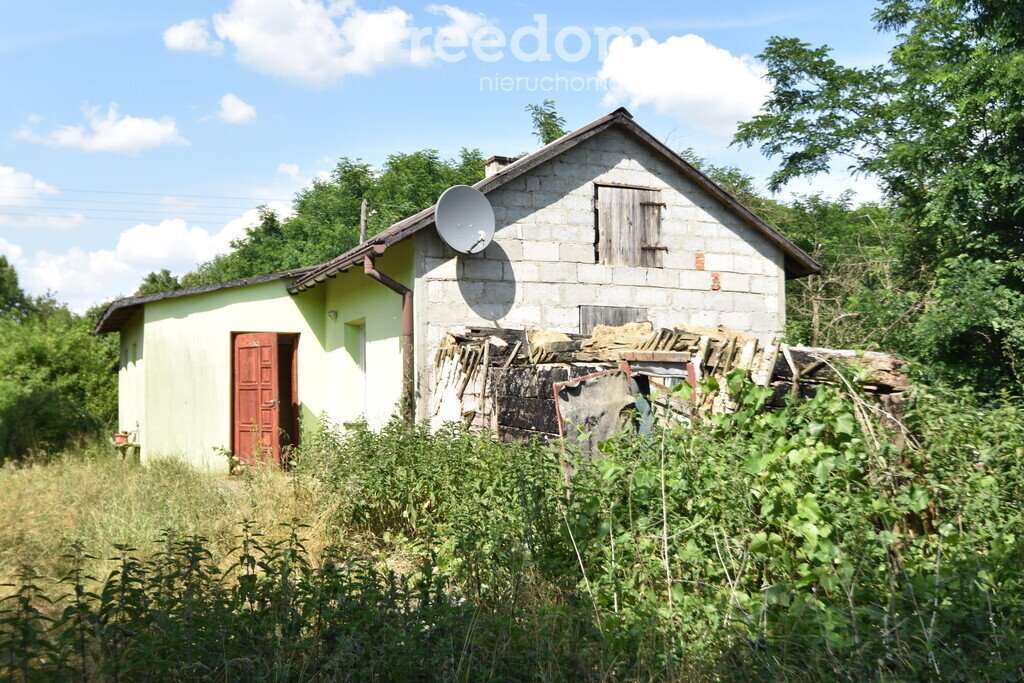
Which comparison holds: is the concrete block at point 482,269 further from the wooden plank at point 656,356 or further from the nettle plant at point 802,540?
the nettle plant at point 802,540

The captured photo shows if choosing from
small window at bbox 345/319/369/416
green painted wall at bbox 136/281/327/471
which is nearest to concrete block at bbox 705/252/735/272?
small window at bbox 345/319/369/416

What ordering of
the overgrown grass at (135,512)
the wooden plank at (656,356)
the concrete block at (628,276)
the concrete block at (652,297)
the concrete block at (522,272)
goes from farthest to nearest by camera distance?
the concrete block at (652,297) → the concrete block at (628,276) → the concrete block at (522,272) → the wooden plank at (656,356) → the overgrown grass at (135,512)

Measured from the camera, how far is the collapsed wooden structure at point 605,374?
6715 millimetres

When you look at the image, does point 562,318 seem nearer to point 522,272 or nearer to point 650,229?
point 522,272

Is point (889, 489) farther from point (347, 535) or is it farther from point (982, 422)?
point (347, 535)

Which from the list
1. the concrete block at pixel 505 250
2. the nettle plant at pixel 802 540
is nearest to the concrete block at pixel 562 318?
the concrete block at pixel 505 250

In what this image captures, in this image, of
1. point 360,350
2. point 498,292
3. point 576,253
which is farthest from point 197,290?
point 576,253

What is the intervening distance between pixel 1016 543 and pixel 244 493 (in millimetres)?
6638

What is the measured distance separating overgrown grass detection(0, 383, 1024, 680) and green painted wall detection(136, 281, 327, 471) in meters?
5.94

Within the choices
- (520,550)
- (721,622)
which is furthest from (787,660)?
(520,550)

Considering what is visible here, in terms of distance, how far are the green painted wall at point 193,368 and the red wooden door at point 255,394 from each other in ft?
0.51

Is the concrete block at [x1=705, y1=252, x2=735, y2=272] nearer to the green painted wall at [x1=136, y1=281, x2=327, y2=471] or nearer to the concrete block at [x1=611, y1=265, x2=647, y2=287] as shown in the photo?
the concrete block at [x1=611, y1=265, x2=647, y2=287]

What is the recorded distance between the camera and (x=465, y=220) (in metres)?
10.4

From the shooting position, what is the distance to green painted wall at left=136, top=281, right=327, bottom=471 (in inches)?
504
